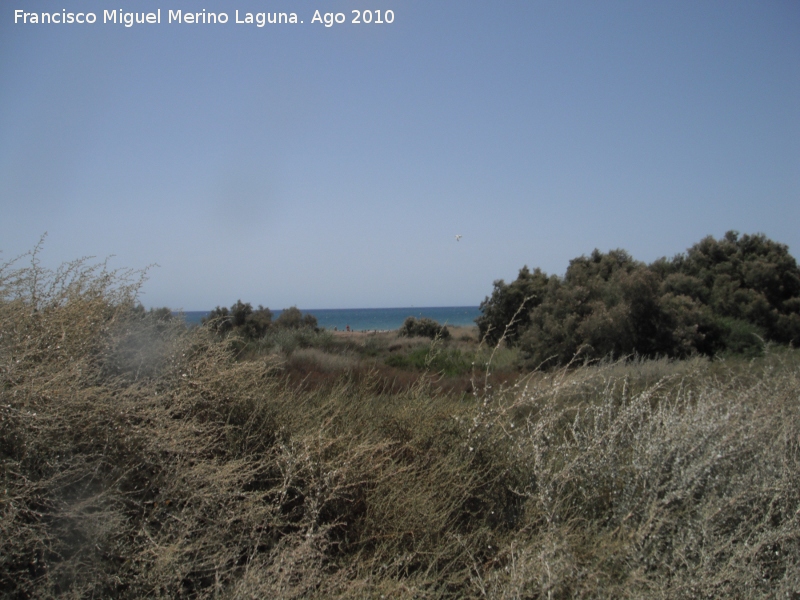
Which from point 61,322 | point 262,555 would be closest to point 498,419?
point 262,555

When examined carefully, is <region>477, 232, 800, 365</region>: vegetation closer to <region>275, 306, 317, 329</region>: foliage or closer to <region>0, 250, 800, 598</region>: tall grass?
<region>275, 306, 317, 329</region>: foliage

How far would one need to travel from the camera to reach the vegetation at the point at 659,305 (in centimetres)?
1343

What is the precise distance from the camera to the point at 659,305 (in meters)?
13.9

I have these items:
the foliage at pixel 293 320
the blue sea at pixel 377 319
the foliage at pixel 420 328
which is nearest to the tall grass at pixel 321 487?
the blue sea at pixel 377 319

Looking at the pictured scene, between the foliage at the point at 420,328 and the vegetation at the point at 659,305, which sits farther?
the foliage at the point at 420,328

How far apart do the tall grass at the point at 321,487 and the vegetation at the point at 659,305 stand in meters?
6.96

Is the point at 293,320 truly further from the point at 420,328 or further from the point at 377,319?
the point at 377,319

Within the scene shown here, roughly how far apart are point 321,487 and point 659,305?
12.2 metres

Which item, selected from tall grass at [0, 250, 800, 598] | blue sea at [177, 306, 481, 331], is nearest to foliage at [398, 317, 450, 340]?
blue sea at [177, 306, 481, 331]

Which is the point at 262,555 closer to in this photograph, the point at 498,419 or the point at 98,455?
the point at 98,455

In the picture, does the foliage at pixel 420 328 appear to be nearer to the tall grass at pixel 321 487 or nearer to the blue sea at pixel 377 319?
the blue sea at pixel 377 319

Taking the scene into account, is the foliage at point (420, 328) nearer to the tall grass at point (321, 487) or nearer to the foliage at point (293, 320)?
the foliage at point (293, 320)

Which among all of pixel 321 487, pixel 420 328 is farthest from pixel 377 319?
pixel 321 487

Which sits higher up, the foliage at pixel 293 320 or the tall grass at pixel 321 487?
the foliage at pixel 293 320
